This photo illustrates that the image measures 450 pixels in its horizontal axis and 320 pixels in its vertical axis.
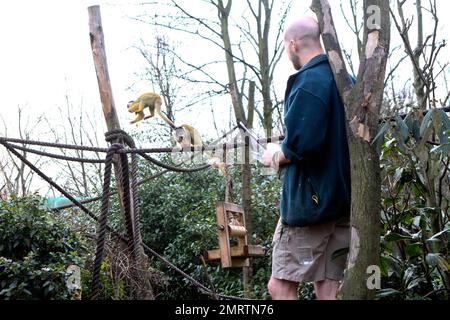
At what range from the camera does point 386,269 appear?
10.2 feet

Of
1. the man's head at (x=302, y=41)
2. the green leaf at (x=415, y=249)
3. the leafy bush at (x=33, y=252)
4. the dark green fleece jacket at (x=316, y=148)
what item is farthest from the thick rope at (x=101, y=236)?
the green leaf at (x=415, y=249)

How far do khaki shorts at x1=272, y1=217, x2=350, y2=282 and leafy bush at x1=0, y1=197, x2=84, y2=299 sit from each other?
1.77 m

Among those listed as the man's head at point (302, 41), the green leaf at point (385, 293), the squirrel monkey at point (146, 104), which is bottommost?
the green leaf at point (385, 293)

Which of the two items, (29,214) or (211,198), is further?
(211,198)

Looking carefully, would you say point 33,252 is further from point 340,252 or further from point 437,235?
point 437,235

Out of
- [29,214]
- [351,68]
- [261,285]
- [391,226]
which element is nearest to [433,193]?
[391,226]

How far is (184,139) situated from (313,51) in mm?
1997

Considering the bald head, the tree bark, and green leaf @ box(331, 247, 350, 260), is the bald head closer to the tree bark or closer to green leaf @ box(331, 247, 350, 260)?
the tree bark

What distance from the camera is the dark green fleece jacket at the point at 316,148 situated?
2371mm

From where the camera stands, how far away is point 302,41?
2.56 meters

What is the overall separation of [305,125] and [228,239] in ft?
4.61

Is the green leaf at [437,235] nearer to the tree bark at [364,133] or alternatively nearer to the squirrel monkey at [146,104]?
the tree bark at [364,133]
